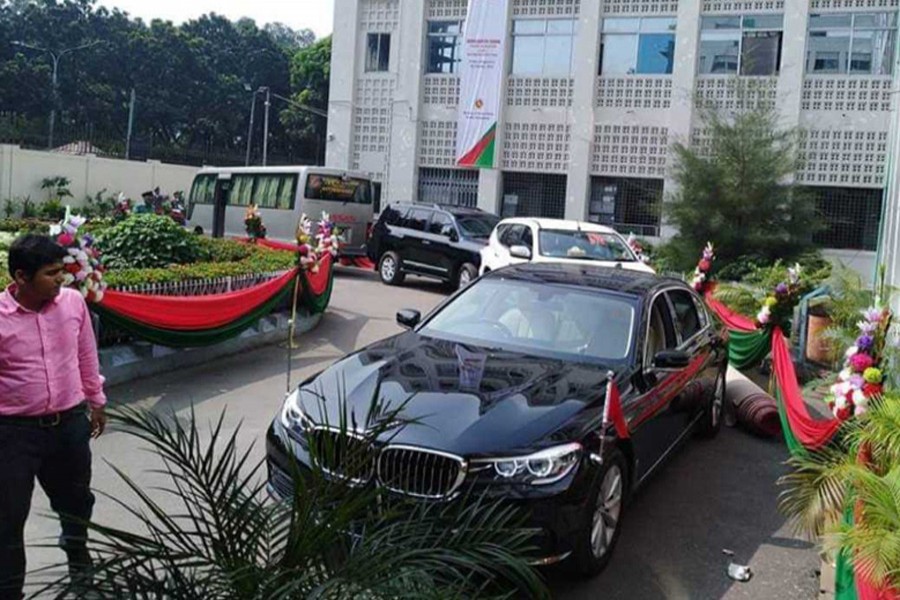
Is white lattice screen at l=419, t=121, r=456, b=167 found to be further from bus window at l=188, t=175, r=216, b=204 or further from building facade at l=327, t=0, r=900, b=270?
bus window at l=188, t=175, r=216, b=204

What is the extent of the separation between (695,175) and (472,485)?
53.8ft

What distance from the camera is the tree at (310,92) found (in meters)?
50.0

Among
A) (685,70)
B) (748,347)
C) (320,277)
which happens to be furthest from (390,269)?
(685,70)

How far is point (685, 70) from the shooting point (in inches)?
981

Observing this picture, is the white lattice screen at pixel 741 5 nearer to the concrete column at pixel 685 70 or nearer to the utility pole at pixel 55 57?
the concrete column at pixel 685 70

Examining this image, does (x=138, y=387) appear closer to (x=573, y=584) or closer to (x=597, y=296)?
(x=597, y=296)

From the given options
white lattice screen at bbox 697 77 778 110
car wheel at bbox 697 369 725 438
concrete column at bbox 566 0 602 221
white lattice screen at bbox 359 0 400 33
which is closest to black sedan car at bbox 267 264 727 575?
Answer: car wheel at bbox 697 369 725 438

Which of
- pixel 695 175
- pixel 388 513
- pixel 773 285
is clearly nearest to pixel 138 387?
pixel 388 513

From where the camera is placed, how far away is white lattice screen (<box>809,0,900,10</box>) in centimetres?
2317

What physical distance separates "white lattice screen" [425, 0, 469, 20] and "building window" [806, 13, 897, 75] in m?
10.7

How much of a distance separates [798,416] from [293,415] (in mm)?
3906

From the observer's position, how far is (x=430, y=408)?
4.33m

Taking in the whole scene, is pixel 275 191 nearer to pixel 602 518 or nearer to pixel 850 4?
pixel 602 518

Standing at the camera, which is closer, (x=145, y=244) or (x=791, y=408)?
(x=791, y=408)
